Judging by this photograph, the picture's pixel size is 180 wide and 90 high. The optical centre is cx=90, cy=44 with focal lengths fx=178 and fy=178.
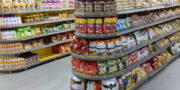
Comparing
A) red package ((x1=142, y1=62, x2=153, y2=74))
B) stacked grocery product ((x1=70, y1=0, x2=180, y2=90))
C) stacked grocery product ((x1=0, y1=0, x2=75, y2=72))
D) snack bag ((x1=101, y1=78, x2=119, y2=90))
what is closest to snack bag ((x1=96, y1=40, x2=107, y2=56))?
Answer: stacked grocery product ((x1=70, y1=0, x2=180, y2=90))

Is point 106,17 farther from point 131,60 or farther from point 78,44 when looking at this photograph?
point 131,60

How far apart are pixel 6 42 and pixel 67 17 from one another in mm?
2207

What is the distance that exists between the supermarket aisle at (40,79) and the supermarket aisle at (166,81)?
1.75 meters

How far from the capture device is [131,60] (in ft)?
10.9

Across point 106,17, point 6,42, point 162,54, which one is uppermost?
point 106,17

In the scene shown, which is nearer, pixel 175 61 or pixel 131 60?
pixel 131 60

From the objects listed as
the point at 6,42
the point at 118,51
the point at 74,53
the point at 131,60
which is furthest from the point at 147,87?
the point at 6,42

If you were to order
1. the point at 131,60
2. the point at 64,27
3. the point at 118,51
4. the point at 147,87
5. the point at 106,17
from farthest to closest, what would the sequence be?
the point at 64,27, the point at 147,87, the point at 131,60, the point at 118,51, the point at 106,17

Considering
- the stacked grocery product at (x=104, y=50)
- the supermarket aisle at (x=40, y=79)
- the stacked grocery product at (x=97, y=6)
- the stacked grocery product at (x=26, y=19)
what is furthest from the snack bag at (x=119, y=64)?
the stacked grocery product at (x=26, y=19)

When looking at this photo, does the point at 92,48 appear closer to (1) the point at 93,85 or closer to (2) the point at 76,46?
(2) the point at 76,46

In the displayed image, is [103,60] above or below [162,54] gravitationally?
above

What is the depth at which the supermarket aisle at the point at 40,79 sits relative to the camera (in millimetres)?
3771

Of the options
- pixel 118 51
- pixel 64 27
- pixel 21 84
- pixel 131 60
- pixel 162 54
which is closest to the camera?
pixel 118 51

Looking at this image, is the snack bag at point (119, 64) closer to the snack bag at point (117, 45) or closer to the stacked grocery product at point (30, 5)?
the snack bag at point (117, 45)
